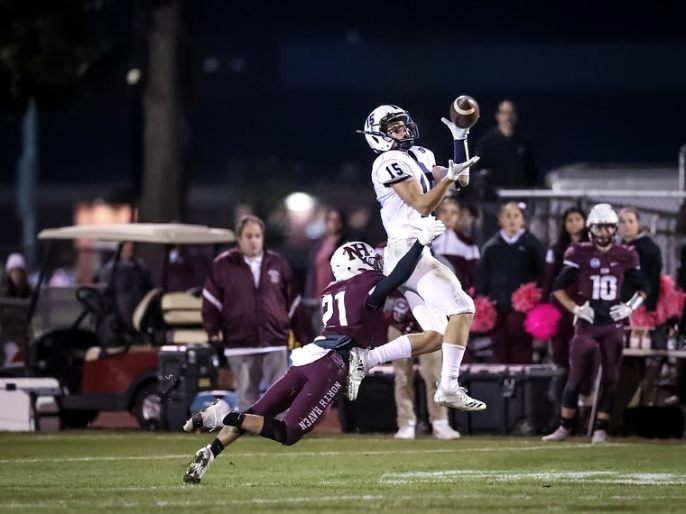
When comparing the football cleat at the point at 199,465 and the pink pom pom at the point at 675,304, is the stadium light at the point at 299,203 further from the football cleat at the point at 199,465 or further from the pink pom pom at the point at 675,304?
the football cleat at the point at 199,465

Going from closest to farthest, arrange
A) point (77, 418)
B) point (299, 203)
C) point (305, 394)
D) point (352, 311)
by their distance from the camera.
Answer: point (305, 394), point (352, 311), point (77, 418), point (299, 203)

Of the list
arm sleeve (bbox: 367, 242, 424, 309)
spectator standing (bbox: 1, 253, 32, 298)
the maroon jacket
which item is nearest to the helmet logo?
arm sleeve (bbox: 367, 242, 424, 309)

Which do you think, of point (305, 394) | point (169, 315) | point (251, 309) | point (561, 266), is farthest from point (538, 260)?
point (305, 394)

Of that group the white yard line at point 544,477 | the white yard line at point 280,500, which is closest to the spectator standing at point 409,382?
the white yard line at point 544,477

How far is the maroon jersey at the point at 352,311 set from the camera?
10.4m

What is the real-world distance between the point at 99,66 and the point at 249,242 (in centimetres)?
1273

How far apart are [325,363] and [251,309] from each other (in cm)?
462

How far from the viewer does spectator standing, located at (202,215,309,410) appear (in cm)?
1465

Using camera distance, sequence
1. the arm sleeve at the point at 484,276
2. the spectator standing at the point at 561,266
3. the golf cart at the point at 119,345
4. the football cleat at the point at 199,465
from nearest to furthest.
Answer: the football cleat at the point at 199,465, the spectator standing at the point at 561,266, the arm sleeve at the point at 484,276, the golf cart at the point at 119,345

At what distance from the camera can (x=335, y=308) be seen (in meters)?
10.5

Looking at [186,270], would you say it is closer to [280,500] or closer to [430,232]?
[430,232]

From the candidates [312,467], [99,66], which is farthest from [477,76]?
[312,467]

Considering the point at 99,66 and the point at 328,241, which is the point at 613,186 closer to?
the point at 328,241

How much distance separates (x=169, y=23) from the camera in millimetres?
22391
